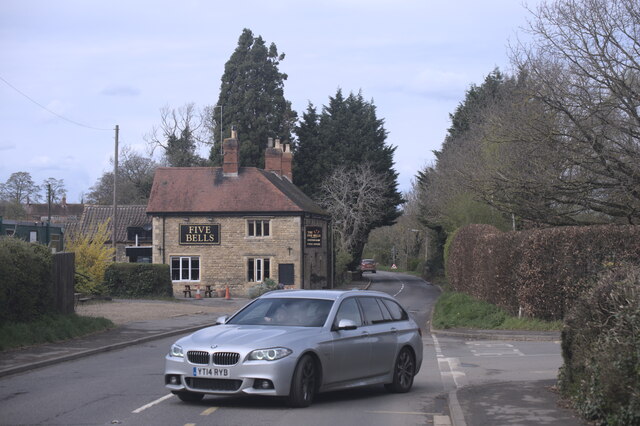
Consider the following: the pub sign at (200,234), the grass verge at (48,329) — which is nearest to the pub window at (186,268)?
the pub sign at (200,234)

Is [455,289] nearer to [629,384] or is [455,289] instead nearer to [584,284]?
[584,284]

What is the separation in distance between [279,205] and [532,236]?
28.5 metres

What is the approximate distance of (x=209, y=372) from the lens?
9547 millimetres

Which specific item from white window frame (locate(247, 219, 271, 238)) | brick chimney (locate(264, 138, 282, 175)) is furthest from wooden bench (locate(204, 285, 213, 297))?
brick chimney (locate(264, 138, 282, 175))

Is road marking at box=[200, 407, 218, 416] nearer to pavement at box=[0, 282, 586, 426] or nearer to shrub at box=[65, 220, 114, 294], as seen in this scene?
pavement at box=[0, 282, 586, 426]

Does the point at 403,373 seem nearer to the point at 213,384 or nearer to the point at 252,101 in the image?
the point at 213,384

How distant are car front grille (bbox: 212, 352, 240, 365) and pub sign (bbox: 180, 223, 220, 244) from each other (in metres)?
39.9

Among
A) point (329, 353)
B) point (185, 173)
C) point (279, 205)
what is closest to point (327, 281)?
point (279, 205)

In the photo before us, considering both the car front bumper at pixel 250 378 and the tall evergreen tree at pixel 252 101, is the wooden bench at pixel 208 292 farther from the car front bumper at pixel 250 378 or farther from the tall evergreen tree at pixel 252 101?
the car front bumper at pixel 250 378

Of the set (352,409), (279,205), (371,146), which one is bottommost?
(352,409)

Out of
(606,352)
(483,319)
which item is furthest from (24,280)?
(483,319)

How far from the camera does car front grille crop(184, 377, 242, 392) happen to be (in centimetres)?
950

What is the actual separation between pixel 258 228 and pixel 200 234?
374 cm

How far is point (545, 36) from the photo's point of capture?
21.0m
